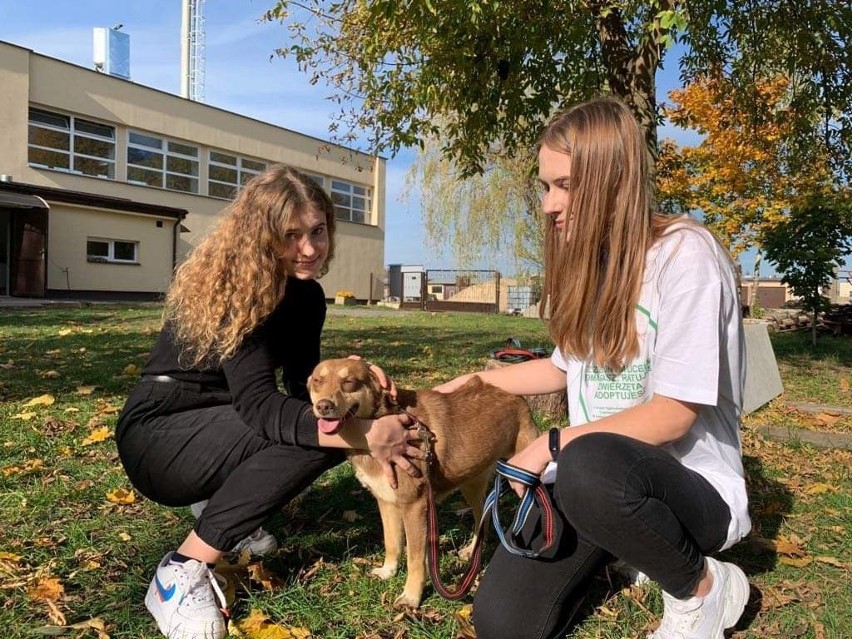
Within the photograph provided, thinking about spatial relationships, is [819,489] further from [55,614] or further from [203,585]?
[55,614]

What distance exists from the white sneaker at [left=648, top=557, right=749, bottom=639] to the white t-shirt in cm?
17

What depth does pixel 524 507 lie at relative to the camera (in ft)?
7.99

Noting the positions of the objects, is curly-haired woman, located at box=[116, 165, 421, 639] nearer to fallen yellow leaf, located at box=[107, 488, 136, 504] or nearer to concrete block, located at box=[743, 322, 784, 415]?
fallen yellow leaf, located at box=[107, 488, 136, 504]

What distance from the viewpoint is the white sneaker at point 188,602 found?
7.98 ft

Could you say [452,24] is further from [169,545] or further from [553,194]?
[169,545]

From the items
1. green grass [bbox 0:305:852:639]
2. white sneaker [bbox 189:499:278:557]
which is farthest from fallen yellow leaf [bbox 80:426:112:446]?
white sneaker [bbox 189:499:278:557]

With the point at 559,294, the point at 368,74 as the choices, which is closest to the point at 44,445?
the point at 559,294

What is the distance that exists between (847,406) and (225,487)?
7.45 meters

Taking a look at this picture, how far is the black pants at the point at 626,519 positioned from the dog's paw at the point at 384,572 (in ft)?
2.11

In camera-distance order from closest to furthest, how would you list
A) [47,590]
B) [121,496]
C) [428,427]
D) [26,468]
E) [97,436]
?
[47,590], [428,427], [121,496], [26,468], [97,436]

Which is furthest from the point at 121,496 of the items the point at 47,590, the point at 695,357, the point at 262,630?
the point at 695,357

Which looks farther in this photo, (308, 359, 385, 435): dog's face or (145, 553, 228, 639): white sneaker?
(308, 359, 385, 435): dog's face

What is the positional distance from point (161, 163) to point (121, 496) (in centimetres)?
2809

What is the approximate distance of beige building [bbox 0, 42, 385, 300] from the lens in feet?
76.5
